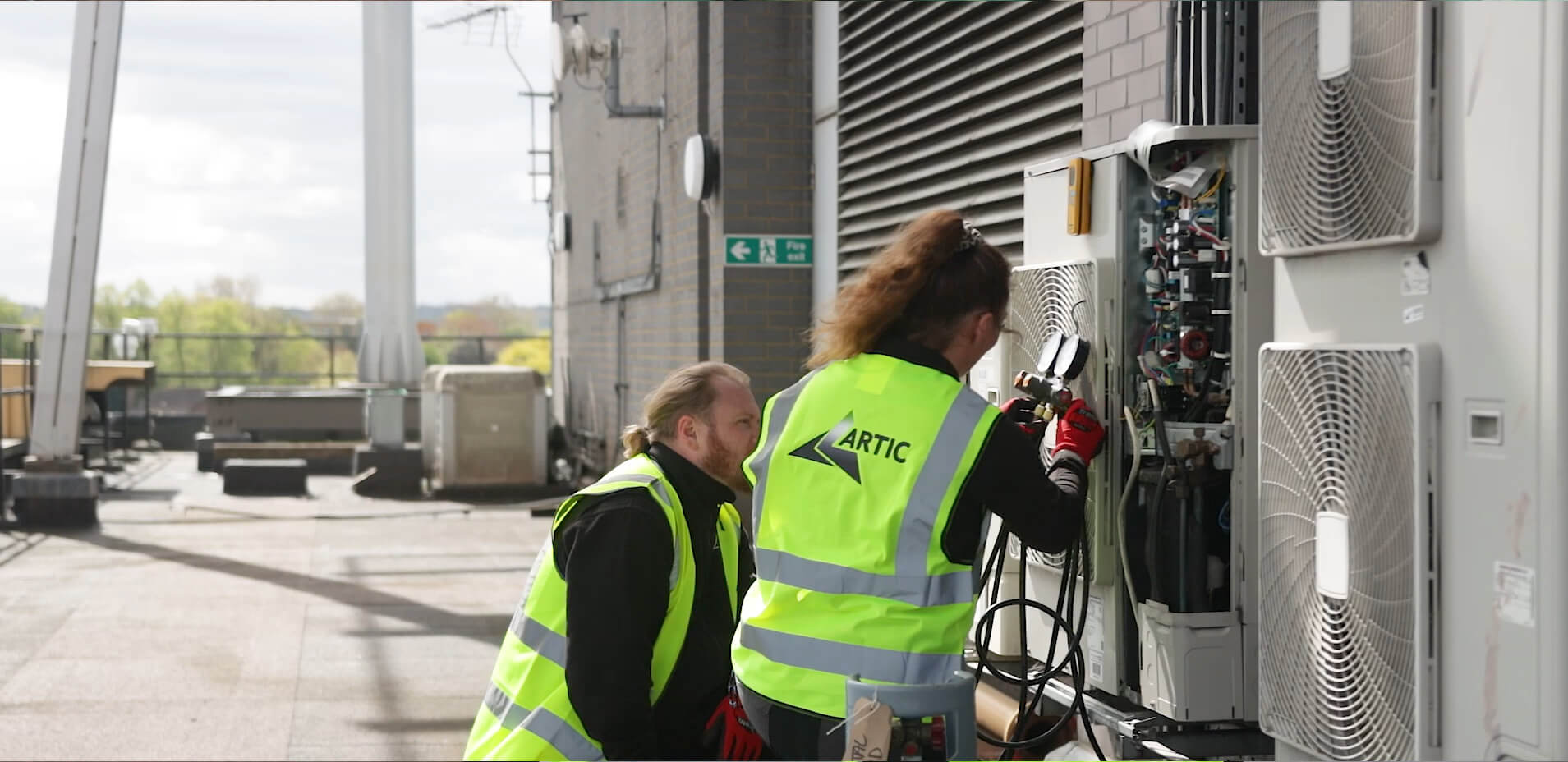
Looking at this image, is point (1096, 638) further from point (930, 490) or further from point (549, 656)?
point (549, 656)

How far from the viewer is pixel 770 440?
9.91 ft

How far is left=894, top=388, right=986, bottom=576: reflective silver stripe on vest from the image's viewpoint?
2.77m

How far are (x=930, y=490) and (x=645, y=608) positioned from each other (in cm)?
70

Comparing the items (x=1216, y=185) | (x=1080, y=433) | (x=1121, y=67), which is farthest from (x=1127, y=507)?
(x=1121, y=67)

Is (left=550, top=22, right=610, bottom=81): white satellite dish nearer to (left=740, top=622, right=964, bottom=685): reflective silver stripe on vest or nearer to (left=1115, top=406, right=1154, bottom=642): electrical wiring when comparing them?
(left=1115, top=406, right=1154, bottom=642): electrical wiring

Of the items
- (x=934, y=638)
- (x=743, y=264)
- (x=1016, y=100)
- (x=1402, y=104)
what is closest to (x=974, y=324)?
(x=934, y=638)

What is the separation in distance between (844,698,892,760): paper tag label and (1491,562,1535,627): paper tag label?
106cm

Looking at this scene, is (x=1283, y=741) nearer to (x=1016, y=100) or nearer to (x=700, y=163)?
(x=1016, y=100)

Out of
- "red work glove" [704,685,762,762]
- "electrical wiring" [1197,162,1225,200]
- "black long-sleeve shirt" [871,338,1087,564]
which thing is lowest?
"red work glove" [704,685,762,762]

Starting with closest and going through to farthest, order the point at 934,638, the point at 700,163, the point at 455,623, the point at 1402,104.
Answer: the point at 1402,104 < the point at 934,638 < the point at 455,623 < the point at 700,163

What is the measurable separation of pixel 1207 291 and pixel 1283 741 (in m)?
1.06

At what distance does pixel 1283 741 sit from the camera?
2.96 meters

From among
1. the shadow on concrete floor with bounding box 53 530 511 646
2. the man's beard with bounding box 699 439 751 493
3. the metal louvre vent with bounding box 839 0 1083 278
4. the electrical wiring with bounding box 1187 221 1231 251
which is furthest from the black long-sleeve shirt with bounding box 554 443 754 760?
the shadow on concrete floor with bounding box 53 530 511 646

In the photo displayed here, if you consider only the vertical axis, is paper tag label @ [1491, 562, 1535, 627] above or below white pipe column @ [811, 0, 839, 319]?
below
